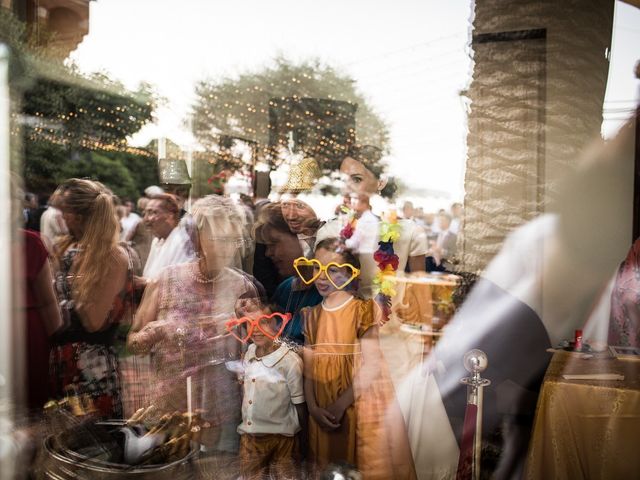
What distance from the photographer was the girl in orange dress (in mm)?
2363

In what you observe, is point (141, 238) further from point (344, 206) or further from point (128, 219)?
point (344, 206)

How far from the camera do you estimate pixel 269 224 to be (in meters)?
3.21

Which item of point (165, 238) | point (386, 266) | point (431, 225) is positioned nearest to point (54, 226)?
point (165, 238)

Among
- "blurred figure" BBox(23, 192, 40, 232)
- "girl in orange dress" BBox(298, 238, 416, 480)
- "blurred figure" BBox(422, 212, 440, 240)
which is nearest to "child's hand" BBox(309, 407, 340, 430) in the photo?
"girl in orange dress" BBox(298, 238, 416, 480)

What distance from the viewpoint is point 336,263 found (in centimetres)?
253

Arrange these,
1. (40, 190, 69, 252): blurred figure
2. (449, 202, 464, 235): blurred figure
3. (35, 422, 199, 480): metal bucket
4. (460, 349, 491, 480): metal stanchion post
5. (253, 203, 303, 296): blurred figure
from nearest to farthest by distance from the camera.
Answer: (35, 422, 199, 480): metal bucket → (460, 349, 491, 480): metal stanchion post → (253, 203, 303, 296): blurred figure → (40, 190, 69, 252): blurred figure → (449, 202, 464, 235): blurred figure

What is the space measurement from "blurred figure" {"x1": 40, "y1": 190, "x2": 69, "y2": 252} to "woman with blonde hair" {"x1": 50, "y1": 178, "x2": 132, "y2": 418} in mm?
173

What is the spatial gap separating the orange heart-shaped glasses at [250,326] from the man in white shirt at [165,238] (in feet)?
1.39

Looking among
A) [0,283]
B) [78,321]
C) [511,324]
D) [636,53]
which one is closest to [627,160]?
[636,53]

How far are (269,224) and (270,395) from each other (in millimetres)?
1086

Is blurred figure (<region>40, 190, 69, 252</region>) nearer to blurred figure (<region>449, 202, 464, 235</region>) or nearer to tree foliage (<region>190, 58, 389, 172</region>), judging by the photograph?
tree foliage (<region>190, 58, 389, 172</region>)

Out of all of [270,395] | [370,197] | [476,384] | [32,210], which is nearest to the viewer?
[476,384]

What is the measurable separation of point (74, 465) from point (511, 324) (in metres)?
1.88

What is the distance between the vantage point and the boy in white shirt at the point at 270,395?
2376mm
